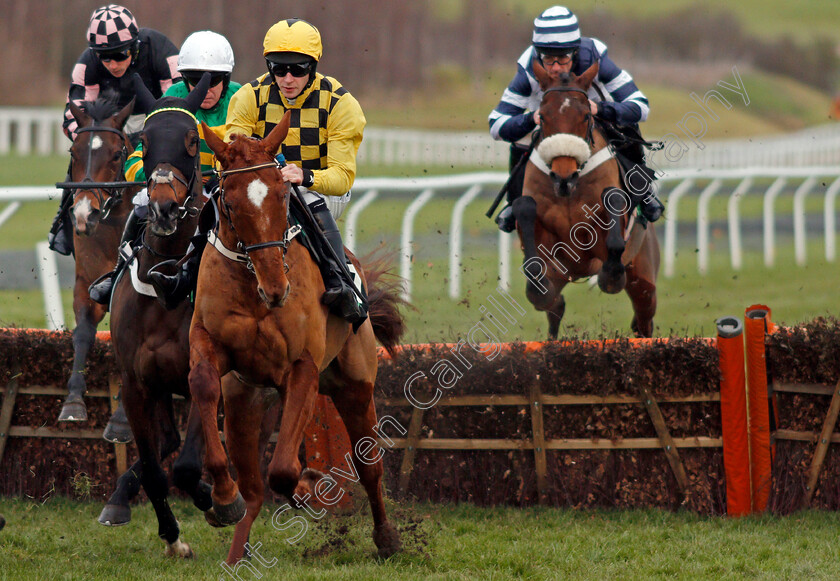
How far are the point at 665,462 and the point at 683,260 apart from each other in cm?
788

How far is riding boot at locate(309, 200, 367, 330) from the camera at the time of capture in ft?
14.9

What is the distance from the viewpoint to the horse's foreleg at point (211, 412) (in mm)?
4031

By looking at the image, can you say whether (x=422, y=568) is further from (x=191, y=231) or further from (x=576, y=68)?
(x=576, y=68)

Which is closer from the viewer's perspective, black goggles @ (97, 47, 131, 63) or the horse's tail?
the horse's tail

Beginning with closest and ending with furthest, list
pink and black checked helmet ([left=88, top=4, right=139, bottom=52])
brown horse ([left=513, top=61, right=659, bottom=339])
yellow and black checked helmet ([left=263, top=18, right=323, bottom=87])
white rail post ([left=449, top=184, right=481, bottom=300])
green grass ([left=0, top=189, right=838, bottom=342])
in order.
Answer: yellow and black checked helmet ([left=263, top=18, right=323, bottom=87])
pink and black checked helmet ([left=88, top=4, right=139, bottom=52])
brown horse ([left=513, top=61, right=659, bottom=339])
green grass ([left=0, top=189, right=838, bottom=342])
white rail post ([left=449, top=184, right=481, bottom=300])

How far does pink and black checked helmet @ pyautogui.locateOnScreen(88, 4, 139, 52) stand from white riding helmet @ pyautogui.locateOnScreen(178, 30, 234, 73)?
898 mm

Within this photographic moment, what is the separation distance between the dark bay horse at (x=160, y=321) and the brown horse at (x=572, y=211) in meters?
2.36

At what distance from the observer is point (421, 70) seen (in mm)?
26781

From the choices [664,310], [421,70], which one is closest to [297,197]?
[664,310]

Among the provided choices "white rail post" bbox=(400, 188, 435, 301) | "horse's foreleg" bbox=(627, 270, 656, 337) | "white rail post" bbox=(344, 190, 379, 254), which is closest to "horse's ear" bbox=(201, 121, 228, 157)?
"horse's foreleg" bbox=(627, 270, 656, 337)

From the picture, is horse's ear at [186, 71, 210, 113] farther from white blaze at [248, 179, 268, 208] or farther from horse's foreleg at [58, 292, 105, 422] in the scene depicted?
horse's foreleg at [58, 292, 105, 422]

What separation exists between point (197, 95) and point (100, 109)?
1.29 meters

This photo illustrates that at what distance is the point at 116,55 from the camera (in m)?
6.28

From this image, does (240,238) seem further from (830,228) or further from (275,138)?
(830,228)
